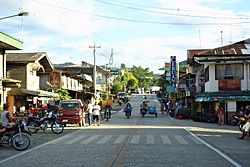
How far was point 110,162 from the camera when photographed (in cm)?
1274

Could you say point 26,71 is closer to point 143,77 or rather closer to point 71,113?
point 71,113

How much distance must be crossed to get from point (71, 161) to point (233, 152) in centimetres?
611

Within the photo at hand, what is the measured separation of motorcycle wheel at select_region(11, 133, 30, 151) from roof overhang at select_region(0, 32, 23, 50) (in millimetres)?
14055

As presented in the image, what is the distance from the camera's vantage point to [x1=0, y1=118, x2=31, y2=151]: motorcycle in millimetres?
16859

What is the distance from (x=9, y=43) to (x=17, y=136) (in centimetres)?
1541

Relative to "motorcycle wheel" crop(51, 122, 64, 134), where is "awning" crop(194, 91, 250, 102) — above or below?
above

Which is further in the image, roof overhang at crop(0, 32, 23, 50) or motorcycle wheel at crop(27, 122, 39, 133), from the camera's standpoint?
roof overhang at crop(0, 32, 23, 50)

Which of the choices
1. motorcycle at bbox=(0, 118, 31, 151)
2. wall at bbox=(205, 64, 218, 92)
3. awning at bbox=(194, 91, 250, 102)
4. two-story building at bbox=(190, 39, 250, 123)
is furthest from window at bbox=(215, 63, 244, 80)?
motorcycle at bbox=(0, 118, 31, 151)

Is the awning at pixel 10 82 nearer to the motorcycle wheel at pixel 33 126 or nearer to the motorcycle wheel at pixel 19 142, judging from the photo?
the motorcycle wheel at pixel 33 126

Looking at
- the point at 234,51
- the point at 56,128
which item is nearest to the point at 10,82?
the point at 56,128

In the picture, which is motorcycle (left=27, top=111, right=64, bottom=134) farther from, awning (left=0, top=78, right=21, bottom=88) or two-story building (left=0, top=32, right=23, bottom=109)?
awning (left=0, top=78, right=21, bottom=88)

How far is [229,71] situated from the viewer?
123 ft

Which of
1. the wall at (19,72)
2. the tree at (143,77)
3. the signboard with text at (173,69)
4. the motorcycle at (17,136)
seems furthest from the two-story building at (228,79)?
the tree at (143,77)

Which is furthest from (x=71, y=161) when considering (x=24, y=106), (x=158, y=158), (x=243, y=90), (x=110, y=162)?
(x=24, y=106)
